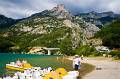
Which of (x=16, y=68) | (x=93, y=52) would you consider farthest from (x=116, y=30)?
(x=16, y=68)

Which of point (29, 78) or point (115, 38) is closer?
point (29, 78)

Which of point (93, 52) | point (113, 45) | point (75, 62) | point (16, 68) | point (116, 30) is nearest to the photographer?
point (75, 62)

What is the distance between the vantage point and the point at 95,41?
18750cm

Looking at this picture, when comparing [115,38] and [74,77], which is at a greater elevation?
[115,38]

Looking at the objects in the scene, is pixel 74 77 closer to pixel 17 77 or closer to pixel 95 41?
pixel 17 77

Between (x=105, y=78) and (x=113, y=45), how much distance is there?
13222 centimetres

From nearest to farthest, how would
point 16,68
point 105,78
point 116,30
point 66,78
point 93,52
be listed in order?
point 66,78 < point 105,78 < point 16,68 < point 93,52 < point 116,30

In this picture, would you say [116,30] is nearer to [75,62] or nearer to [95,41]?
[95,41]

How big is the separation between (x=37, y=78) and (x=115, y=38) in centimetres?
13679

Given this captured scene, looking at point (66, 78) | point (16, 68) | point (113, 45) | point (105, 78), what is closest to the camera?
point (66, 78)

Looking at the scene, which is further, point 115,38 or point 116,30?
point 116,30

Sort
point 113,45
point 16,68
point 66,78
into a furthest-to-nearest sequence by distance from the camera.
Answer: point 113,45 < point 16,68 < point 66,78

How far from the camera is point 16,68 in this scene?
60.8 metres

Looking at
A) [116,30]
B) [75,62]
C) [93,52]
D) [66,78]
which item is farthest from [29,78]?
[116,30]
